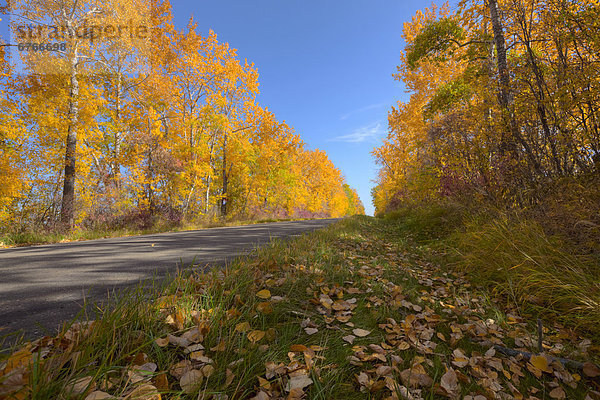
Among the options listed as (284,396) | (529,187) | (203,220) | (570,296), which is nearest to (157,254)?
(284,396)

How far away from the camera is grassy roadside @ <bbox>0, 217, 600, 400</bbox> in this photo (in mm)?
1204

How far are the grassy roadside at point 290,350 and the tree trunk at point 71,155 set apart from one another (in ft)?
32.3

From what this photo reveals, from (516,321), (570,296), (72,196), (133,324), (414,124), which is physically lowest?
(516,321)

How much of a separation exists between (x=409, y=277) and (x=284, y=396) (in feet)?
8.86

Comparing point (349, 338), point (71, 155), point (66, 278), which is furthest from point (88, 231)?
point (349, 338)

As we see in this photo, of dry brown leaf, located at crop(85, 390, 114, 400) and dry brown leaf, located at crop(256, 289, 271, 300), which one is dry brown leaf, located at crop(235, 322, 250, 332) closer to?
dry brown leaf, located at crop(256, 289, 271, 300)

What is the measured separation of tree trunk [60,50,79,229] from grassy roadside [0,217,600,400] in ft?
32.3

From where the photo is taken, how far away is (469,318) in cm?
248

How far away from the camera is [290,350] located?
5.65 ft

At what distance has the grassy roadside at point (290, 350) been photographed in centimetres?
120

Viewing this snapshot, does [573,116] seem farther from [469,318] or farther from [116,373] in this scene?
[116,373]

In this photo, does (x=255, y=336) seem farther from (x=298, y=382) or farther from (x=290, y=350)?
(x=298, y=382)

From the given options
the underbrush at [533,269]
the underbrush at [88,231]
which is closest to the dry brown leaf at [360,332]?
the underbrush at [533,269]

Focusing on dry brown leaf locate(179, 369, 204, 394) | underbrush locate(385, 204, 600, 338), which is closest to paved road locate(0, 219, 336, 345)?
dry brown leaf locate(179, 369, 204, 394)
